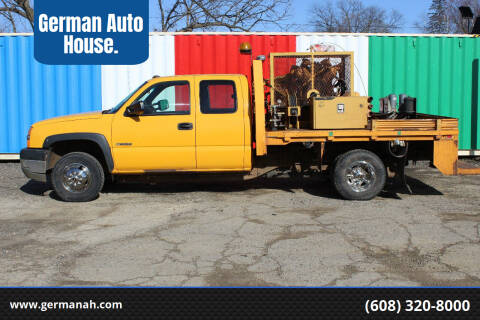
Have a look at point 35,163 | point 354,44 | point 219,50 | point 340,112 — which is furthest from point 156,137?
point 354,44

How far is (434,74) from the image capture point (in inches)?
492

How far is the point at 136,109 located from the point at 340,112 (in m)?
3.05

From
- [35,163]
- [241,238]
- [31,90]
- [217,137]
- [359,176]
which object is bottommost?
[241,238]

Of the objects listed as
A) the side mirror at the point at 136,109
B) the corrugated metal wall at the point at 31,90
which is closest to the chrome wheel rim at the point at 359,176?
the side mirror at the point at 136,109

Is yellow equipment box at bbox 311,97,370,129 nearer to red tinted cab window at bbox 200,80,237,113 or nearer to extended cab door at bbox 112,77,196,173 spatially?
red tinted cab window at bbox 200,80,237,113

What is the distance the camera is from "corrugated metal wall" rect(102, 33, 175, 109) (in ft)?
40.5

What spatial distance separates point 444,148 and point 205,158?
140 inches

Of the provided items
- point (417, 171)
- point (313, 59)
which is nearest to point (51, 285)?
point (313, 59)

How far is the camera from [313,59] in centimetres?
844

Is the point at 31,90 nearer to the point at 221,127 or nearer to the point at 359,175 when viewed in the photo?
the point at 221,127

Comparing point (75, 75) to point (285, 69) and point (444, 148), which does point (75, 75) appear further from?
point (444, 148)

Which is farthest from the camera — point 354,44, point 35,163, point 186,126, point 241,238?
point 354,44

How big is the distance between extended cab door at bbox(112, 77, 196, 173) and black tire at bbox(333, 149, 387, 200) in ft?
7.39

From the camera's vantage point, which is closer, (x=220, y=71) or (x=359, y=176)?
(x=359, y=176)
